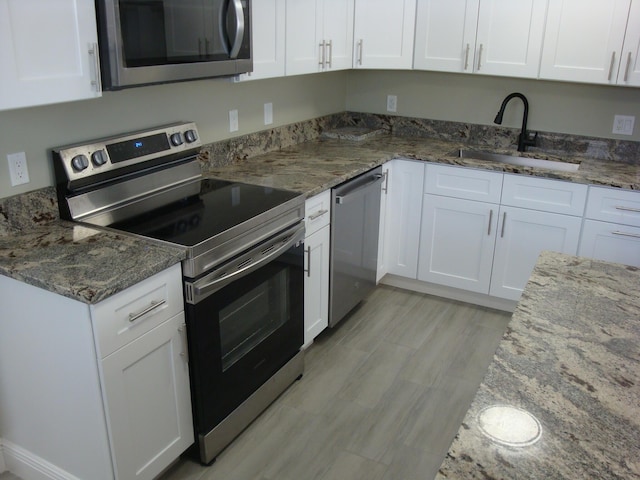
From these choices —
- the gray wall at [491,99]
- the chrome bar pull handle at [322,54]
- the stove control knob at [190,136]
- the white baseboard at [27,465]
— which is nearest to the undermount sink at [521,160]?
the gray wall at [491,99]

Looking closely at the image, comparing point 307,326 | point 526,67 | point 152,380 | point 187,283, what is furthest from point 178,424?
point 526,67

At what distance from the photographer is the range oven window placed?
2.15m

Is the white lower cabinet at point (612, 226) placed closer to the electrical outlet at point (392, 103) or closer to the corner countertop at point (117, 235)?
the corner countertop at point (117, 235)

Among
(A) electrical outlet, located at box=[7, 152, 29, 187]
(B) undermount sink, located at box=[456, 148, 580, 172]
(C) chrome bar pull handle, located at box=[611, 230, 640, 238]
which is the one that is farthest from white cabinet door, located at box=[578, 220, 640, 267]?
(A) electrical outlet, located at box=[7, 152, 29, 187]

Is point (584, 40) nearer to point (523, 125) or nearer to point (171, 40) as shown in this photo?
point (523, 125)

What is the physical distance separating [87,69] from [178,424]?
4.03ft

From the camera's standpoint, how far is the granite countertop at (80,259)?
5.40 ft

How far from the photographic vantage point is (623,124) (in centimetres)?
327

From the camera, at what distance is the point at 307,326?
2.80 m

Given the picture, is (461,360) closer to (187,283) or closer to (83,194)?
(187,283)

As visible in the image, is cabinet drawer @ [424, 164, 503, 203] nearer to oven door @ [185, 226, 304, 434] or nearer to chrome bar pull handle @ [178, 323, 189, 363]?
oven door @ [185, 226, 304, 434]

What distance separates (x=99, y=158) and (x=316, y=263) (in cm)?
109

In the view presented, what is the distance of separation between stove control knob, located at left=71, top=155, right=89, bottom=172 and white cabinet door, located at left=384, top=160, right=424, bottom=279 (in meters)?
1.77

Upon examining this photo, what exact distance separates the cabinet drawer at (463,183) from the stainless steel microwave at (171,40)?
1.37 meters
